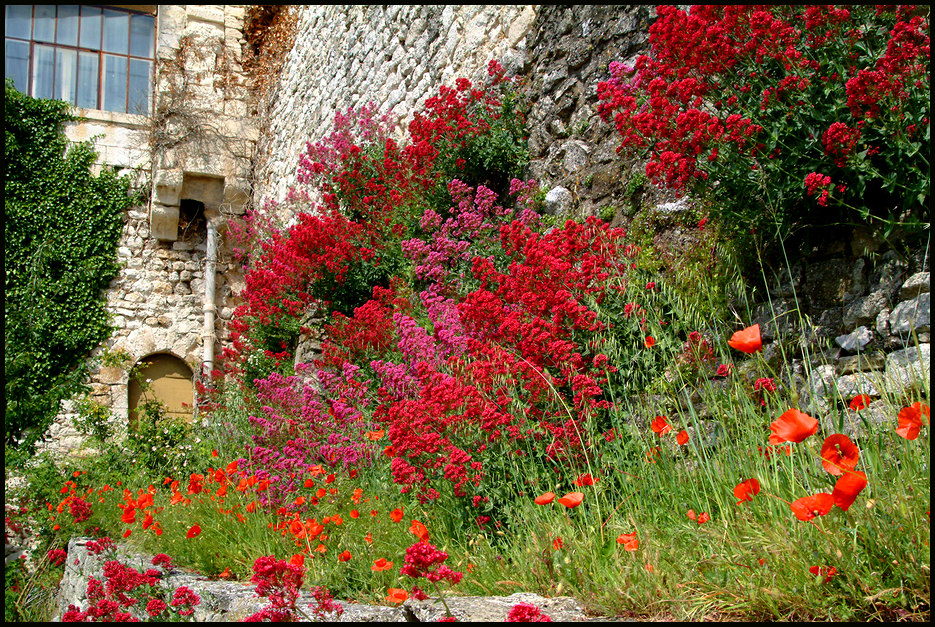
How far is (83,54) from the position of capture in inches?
378

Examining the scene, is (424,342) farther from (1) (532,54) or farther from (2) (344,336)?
(1) (532,54)

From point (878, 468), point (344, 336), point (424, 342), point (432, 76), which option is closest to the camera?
point (878, 468)

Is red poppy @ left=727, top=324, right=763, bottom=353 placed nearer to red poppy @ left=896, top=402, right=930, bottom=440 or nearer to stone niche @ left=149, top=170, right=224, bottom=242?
red poppy @ left=896, top=402, right=930, bottom=440

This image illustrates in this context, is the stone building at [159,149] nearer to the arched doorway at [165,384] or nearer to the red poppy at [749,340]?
the arched doorway at [165,384]

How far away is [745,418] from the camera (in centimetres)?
199

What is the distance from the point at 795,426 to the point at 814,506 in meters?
0.17

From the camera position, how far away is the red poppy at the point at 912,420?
1.29m

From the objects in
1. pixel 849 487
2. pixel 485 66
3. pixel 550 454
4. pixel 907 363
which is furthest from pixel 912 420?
pixel 485 66

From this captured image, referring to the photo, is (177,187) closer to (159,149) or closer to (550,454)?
(159,149)

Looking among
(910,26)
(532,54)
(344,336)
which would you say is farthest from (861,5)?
(344,336)

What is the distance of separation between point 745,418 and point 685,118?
118 cm

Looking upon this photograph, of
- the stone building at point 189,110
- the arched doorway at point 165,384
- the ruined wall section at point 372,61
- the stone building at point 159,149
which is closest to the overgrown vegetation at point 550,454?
the ruined wall section at point 372,61

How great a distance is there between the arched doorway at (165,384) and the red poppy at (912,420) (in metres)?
8.88

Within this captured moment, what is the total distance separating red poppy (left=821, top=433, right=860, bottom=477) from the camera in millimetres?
1287
